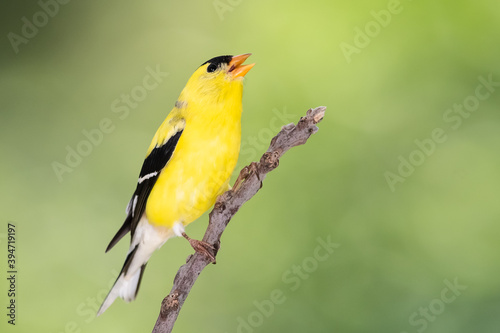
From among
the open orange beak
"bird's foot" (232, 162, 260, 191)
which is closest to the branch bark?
"bird's foot" (232, 162, 260, 191)

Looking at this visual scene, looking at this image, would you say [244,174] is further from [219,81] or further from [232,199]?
[219,81]

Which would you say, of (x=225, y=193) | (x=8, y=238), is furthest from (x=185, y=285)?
(x=8, y=238)

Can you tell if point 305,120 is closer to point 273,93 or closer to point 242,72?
point 242,72

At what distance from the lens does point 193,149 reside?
90.7 inches

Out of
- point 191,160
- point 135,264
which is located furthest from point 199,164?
point 135,264

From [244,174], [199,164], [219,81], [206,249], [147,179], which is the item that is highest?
[219,81]

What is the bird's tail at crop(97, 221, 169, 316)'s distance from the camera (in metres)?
2.48

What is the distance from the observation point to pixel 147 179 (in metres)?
2.41

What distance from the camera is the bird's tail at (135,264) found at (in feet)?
8.13

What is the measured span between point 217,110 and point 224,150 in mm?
183

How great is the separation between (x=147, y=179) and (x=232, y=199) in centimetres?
45

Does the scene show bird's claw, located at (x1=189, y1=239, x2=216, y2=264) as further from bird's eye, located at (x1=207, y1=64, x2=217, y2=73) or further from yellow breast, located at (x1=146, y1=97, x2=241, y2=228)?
bird's eye, located at (x1=207, y1=64, x2=217, y2=73)

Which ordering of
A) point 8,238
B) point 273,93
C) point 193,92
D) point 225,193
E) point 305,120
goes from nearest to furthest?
1. point 305,120
2. point 225,193
3. point 193,92
4. point 8,238
5. point 273,93

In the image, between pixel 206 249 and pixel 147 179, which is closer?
pixel 206 249
